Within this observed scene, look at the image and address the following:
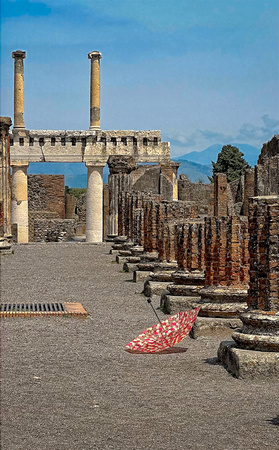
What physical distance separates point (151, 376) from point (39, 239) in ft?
107

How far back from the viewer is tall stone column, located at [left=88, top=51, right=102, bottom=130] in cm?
3209

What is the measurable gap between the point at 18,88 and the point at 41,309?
2340 centimetres

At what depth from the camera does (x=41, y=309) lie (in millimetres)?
10492

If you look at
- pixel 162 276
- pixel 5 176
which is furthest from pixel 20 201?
pixel 162 276

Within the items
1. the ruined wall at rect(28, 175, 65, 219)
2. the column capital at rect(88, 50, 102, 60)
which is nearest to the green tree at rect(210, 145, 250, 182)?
the ruined wall at rect(28, 175, 65, 219)

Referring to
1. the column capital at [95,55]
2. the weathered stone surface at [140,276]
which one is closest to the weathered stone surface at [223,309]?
the weathered stone surface at [140,276]

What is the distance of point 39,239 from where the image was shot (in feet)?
127

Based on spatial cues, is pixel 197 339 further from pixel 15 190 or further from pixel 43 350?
pixel 15 190

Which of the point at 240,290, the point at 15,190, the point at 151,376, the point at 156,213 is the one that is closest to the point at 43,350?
the point at 151,376

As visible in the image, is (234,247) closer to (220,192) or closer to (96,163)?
(220,192)

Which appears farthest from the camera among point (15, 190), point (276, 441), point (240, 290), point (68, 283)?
point (15, 190)

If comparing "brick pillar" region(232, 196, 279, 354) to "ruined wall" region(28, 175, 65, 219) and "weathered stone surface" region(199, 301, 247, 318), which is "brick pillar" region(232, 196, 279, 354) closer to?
"weathered stone surface" region(199, 301, 247, 318)

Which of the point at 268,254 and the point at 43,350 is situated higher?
the point at 268,254

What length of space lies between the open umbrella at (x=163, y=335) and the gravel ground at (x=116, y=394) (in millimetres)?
127
